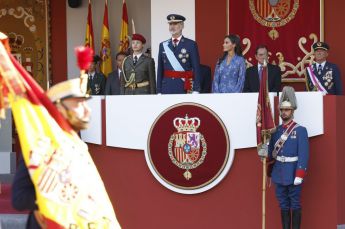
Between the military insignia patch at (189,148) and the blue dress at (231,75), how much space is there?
60 cm

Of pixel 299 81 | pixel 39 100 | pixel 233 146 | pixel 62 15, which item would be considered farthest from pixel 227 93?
pixel 62 15

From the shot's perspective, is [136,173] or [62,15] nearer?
[136,173]

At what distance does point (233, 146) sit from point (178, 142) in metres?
0.64

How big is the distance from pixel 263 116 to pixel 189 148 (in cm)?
106

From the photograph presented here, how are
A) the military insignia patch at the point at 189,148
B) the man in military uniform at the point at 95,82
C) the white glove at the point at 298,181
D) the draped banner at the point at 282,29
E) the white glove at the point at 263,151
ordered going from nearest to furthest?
1. the white glove at the point at 298,181
2. the white glove at the point at 263,151
3. the military insignia patch at the point at 189,148
4. the draped banner at the point at 282,29
5. the man in military uniform at the point at 95,82

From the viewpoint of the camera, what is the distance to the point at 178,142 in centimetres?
1045

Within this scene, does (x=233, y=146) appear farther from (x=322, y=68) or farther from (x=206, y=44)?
(x=206, y=44)

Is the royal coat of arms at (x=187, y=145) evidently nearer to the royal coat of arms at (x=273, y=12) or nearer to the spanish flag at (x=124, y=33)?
the royal coat of arms at (x=273, y=12)

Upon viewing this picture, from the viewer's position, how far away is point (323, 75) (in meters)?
11.7

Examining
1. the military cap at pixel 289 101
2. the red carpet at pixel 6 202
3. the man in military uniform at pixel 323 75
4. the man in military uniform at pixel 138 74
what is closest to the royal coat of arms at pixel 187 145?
A: the military cap at pixel 289 101

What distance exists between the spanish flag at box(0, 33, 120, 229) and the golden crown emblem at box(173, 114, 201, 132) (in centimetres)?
467

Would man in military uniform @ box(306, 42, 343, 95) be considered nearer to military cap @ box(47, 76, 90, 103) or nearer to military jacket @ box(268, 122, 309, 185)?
military jacket @ box(268, 122, 309, 185)

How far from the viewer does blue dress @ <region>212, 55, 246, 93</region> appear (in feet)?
35.3

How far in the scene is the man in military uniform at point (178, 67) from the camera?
1116 cm
